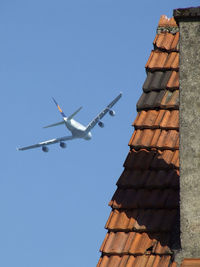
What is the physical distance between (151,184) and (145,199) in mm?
228

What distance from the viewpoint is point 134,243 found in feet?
29.5

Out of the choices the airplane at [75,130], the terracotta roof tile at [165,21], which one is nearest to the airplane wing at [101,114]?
the airplane at [75,130]

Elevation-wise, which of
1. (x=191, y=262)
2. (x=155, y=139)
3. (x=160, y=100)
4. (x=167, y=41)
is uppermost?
(x=167, y=41)

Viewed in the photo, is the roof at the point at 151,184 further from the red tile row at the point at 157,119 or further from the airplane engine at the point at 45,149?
the airplane engine at the point at 45,149

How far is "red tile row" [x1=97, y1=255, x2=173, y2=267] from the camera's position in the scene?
28.1 feet

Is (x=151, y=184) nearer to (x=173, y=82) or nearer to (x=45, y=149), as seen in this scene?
(x=173, y=82)

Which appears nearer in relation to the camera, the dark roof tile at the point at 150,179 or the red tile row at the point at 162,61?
the dark roof tile at the point at 150,179

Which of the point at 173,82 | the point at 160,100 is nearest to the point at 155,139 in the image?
the point at 160,100

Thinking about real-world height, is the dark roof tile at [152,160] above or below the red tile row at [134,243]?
above

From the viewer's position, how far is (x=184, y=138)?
8102 millimetres

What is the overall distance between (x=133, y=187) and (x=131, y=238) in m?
0.79

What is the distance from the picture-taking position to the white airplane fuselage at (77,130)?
89.2m

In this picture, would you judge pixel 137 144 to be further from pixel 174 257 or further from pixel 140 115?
pixel 174 257

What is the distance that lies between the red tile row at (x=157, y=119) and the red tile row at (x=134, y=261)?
200 cm
